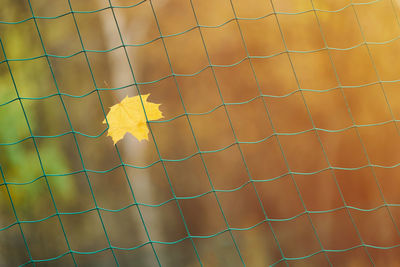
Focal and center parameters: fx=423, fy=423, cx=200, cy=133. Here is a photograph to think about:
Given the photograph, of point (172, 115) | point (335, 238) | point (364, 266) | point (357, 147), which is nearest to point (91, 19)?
point (172, 115)

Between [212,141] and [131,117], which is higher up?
[131,117]

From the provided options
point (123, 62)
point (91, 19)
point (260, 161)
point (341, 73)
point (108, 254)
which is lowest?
point (108, 254)

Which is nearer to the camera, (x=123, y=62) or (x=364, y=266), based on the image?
(x=364, y=266)

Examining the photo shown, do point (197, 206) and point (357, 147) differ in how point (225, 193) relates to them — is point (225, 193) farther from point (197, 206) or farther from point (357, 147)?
point (357, 147)
